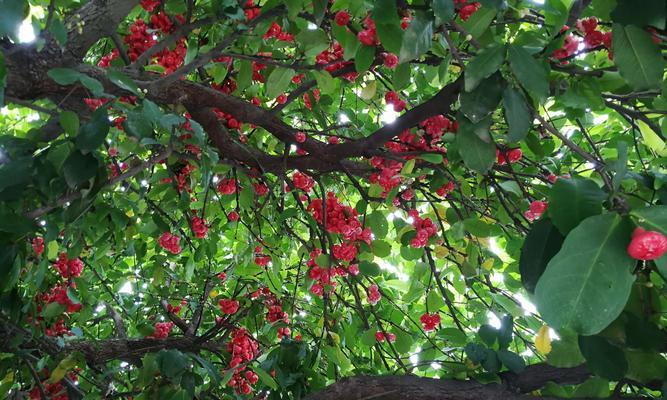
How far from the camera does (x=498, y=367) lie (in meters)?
1.52

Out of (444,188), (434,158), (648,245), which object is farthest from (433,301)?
(648,245)

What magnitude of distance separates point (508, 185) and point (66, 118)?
1.21m

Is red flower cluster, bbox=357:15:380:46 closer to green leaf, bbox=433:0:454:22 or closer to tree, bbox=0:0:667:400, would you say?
tree, bbox=0:0:667:400

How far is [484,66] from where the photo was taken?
1053 millimetres

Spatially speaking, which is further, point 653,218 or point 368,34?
point 368,34

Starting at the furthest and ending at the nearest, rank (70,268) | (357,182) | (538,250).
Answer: (70,268) < (357,182) < (538,250)

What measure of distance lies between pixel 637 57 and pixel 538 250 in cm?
41

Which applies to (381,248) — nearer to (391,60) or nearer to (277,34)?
(391,60)

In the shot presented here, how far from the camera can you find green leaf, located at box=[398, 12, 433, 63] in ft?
3.85

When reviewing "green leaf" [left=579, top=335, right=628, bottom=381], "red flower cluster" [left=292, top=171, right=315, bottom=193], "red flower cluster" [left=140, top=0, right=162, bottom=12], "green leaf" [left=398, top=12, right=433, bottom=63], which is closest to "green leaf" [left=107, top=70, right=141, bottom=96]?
"green leaf" [left=398, top=12, right=433, bottom=63]

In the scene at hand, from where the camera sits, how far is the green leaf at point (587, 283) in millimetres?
748

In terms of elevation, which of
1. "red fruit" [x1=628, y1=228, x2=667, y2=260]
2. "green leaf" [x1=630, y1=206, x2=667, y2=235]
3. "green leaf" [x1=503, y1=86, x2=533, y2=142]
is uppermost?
"green leaf" [x1=503, y1=86, x2=533, y2=142]

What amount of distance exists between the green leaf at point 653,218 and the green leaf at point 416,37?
580 mm

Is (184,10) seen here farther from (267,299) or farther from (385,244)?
(267,299)
